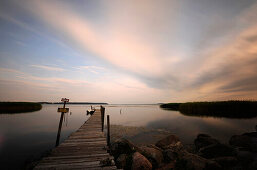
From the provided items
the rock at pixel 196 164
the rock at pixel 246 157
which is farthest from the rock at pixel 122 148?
the rock at pixel 246 157

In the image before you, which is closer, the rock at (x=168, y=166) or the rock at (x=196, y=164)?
the rock at (x=196, y=164)

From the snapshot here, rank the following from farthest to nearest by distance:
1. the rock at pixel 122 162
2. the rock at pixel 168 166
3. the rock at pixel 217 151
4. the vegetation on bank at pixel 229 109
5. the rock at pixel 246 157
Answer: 1. the vegetation on bank at pixel 229 109
2. the rock at pixel 217 151
3. the rock at pixel 246 157
4. the rock at pixel 168 166
5. the rock at pixel 122 162

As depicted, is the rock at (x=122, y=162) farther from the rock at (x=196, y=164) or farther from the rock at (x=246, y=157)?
the rock at (x=246, y=157)

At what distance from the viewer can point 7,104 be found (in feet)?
127

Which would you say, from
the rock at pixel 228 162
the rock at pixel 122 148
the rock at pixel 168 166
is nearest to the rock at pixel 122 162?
the rock at pixel 122 148

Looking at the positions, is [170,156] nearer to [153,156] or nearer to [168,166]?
[168,166]

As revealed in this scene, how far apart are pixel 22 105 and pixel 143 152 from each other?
2000 inches

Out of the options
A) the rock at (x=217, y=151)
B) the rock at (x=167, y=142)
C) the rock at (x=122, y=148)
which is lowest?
the rock at (x=217, y=151)

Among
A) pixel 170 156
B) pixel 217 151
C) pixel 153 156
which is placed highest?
pixel 153 156

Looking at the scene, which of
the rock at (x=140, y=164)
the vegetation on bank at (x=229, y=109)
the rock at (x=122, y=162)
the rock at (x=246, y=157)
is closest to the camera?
the rock at (x=140, y=164)

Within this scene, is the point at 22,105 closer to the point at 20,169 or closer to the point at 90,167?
the point at 20,169

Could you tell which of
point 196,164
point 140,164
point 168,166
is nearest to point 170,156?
point 168,166

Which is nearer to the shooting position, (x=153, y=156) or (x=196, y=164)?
(x=196, y=164)

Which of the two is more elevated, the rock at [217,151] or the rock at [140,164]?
the rock at [140,164]
